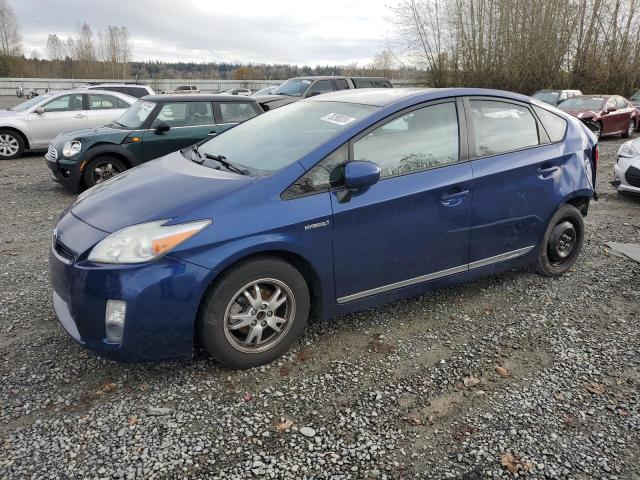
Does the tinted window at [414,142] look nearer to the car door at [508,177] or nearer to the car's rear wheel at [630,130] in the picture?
the car door at [508,177]

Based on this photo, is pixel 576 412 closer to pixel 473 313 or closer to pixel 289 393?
pixel 473 313

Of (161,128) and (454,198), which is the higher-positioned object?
(161,128)

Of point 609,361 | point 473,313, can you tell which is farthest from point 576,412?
point 473,313

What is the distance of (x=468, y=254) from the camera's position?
12.4ft

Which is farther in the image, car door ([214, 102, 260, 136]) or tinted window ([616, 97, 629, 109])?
tinted window ([616, 97, 629, 109])

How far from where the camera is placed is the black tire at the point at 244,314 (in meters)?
2.83

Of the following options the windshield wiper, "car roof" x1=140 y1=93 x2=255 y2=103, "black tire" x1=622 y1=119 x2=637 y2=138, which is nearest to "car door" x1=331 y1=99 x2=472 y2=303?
the windshield wiper

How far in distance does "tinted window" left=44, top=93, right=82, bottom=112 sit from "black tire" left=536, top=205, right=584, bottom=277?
429 inches

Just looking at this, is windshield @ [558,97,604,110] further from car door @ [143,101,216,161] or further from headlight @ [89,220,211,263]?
headlight @ [89,220,211,263]

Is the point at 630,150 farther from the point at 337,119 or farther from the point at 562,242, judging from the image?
the point at 337,119

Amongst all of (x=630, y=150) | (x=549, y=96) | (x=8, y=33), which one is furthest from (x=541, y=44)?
(x=8, y=33)

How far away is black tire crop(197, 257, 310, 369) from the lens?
2.83 m

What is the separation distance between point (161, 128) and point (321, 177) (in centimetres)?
567

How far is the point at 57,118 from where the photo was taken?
451 inches
